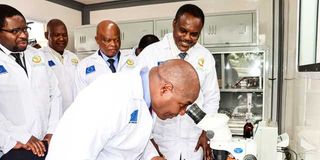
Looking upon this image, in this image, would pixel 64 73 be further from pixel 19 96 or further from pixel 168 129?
pixel 168 129

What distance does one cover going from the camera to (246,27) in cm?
309

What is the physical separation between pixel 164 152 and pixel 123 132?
2.64 ft

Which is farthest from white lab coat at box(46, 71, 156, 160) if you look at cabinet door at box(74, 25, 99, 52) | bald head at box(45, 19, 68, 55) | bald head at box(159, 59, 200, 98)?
cabinet door at box(74, 25, 99, 52)

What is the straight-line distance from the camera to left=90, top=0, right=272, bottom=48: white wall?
369 centimetres

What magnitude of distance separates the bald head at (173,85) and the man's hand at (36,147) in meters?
0.99

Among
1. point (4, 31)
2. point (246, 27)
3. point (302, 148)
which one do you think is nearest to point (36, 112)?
point (4, 31)

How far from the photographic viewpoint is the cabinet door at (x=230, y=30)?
3.08 meters

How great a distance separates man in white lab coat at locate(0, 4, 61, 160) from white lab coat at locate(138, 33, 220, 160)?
711 mm

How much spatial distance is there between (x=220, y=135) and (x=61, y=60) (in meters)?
2.07

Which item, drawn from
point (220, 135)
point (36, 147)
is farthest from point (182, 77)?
point (36, 147)

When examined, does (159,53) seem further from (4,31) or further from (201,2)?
(201,2)

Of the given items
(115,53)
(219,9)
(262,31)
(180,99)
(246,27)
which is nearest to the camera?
(180,99)

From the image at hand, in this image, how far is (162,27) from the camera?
349 cm

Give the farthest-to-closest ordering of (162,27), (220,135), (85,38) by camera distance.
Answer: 1. (85,38)
2. (162,27)
3. (220,135)
